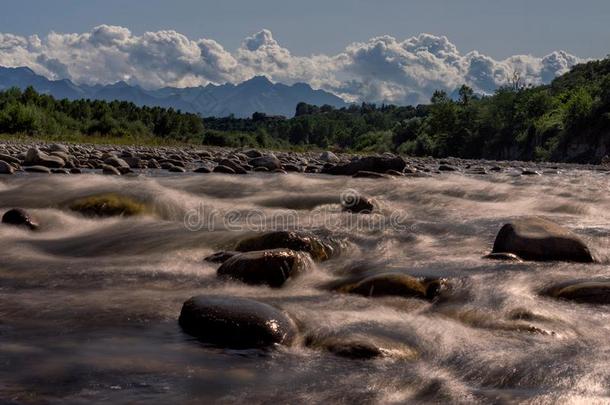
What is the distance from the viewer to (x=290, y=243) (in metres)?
5.84

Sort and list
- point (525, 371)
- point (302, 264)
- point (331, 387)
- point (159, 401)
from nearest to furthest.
A: point (159, 401) → point (331, 387) → point (525, 371) → point (302, 264)

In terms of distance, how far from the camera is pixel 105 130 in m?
58.8

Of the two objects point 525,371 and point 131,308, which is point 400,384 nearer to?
point 525,371

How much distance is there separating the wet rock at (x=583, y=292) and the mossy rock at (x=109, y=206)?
5540mm

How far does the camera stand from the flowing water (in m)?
2.92

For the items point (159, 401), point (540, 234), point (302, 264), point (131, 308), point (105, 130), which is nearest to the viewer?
point (159, 401)

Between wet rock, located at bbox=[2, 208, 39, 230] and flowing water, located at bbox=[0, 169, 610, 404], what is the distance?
0.19m

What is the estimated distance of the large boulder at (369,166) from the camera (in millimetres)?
16186

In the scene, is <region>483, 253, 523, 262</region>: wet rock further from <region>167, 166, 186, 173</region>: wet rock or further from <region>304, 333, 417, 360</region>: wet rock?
<region>167, 166, 186, 173</region>: wet rock

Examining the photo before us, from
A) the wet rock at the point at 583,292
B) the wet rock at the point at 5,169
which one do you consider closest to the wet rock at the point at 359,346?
the wet rock at the point at 583,292

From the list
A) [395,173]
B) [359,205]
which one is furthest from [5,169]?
[395,173]

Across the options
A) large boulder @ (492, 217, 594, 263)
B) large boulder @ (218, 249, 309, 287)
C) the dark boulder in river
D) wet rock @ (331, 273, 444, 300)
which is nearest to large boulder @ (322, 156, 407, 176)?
large boulder @ (492, 217, 594, 263)

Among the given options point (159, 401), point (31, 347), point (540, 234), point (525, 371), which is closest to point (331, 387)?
point (159, 401)

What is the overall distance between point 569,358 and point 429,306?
1.15 meters
